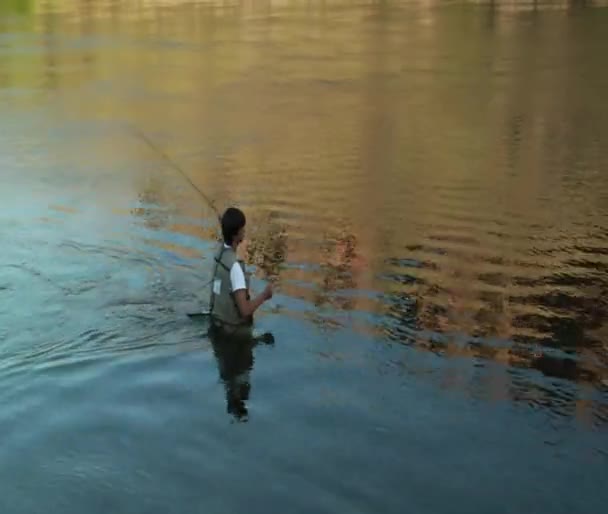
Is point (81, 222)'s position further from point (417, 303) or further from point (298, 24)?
point (298, 24)

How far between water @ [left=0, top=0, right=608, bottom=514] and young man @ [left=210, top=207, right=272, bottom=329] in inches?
16.6

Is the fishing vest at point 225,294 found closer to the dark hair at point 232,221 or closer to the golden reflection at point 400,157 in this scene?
the dark hair at point 232,221

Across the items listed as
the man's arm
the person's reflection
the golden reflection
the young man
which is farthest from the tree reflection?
the man's arm

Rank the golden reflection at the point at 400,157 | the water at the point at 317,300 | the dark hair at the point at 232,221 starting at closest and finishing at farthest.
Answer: the water at the point at 317,300 → the dark hair at the point at 232,221 → the golden reflection at the point at 400,157

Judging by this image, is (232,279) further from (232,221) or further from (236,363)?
(236,363)

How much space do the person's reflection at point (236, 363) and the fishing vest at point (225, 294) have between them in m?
0.16

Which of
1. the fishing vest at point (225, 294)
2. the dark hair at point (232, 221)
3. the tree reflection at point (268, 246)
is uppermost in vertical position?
the dark hair at point (232, 221)

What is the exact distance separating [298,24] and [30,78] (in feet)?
49.8

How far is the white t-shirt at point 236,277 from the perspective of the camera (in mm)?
8789

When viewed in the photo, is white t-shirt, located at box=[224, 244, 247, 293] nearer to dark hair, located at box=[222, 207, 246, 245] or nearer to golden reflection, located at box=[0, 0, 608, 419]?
dark hair, located at box=[222, 207, 246, 245]

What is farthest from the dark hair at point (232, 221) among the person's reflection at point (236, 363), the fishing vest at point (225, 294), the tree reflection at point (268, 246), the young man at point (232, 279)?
the tree reflection at point (268, 246)

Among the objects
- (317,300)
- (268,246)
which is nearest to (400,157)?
(268,246)

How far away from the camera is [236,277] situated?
28.9ft

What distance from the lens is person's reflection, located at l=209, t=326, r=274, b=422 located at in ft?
26.9
